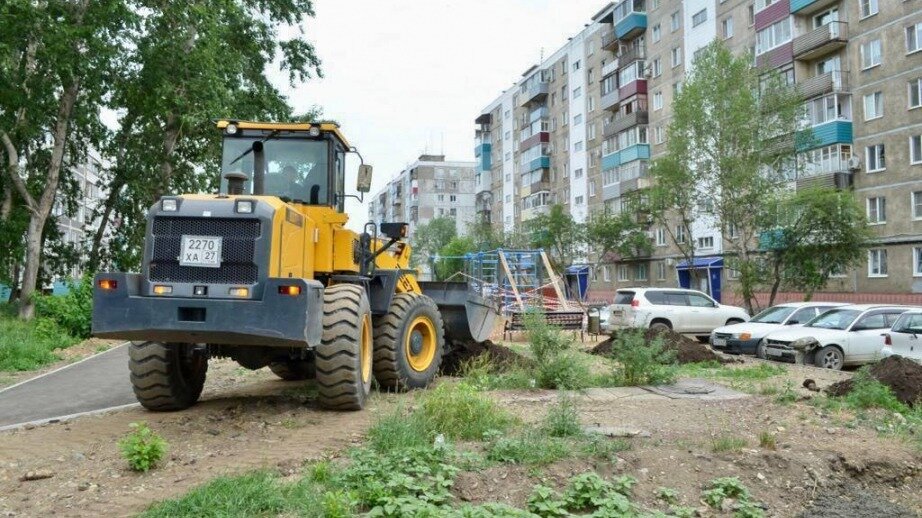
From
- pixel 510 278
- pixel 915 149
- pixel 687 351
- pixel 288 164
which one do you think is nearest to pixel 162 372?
pixel 288 164

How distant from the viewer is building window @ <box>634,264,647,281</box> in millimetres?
54622

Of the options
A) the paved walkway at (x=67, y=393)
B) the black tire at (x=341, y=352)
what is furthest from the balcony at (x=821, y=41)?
the black tire at (x=341, y=352)

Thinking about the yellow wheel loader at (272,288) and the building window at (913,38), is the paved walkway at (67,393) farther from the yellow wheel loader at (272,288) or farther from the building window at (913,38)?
the building window at (913,38)

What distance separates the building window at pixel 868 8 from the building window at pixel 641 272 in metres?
23.1

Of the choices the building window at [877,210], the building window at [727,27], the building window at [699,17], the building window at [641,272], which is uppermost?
the building window at [699,17]

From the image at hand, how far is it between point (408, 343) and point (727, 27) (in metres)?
41.2

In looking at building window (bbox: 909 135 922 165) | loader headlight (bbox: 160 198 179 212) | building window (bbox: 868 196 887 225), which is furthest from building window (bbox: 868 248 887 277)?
loader headlight (bbox: 160 198 179 212)

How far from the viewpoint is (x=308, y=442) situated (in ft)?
24.2

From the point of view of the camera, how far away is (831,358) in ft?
52.5

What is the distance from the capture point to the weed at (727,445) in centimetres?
693

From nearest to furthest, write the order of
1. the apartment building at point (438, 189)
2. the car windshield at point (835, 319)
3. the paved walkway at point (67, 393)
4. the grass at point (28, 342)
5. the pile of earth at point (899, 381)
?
1. the pile of earth at point (899, 381)
2. the paved walkway at point (67, 393)
3. the grass at point (28, 342)
4. the car windshield at point (835, 319)
5. the apartment building at point (438, 189)

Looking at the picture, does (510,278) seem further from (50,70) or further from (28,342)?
(50,70)

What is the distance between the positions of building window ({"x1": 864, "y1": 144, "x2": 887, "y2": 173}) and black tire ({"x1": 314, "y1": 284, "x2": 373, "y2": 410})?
1277 inches

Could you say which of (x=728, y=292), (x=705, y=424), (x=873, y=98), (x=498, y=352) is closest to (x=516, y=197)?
(x=728, y=292)
